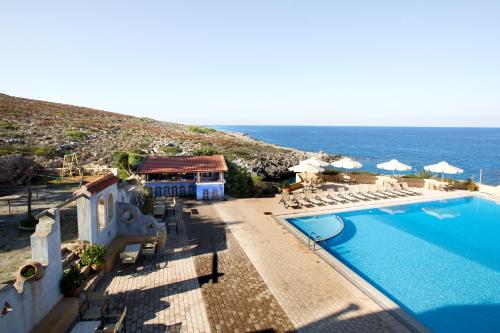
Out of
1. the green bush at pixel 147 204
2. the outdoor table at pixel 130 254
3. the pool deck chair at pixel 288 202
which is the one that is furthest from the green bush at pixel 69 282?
the pool deck chair at pixel 288 202

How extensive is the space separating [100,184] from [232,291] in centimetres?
554

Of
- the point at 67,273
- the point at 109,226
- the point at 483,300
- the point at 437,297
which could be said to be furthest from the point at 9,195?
the point at 483,300

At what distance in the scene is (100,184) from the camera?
1006cm

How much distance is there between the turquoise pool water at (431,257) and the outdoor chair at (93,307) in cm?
815

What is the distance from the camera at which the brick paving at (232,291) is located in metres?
7.35

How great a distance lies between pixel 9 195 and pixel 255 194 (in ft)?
47.6

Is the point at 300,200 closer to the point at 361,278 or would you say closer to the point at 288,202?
the point at 288,202

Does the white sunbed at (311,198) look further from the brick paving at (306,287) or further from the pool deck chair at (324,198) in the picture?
the brick paving at (306,287)

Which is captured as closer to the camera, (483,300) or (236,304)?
(236,304)

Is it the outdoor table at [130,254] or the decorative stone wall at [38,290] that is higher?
the decorative stone wall at [38,290]

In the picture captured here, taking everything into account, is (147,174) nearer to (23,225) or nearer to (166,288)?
(23,225)

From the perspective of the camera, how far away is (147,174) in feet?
63.2

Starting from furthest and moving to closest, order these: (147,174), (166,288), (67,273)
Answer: (147,174), (166,288), (67,273)

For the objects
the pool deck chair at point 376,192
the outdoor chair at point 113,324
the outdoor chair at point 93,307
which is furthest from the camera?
the pool deck chair at point 376,192
